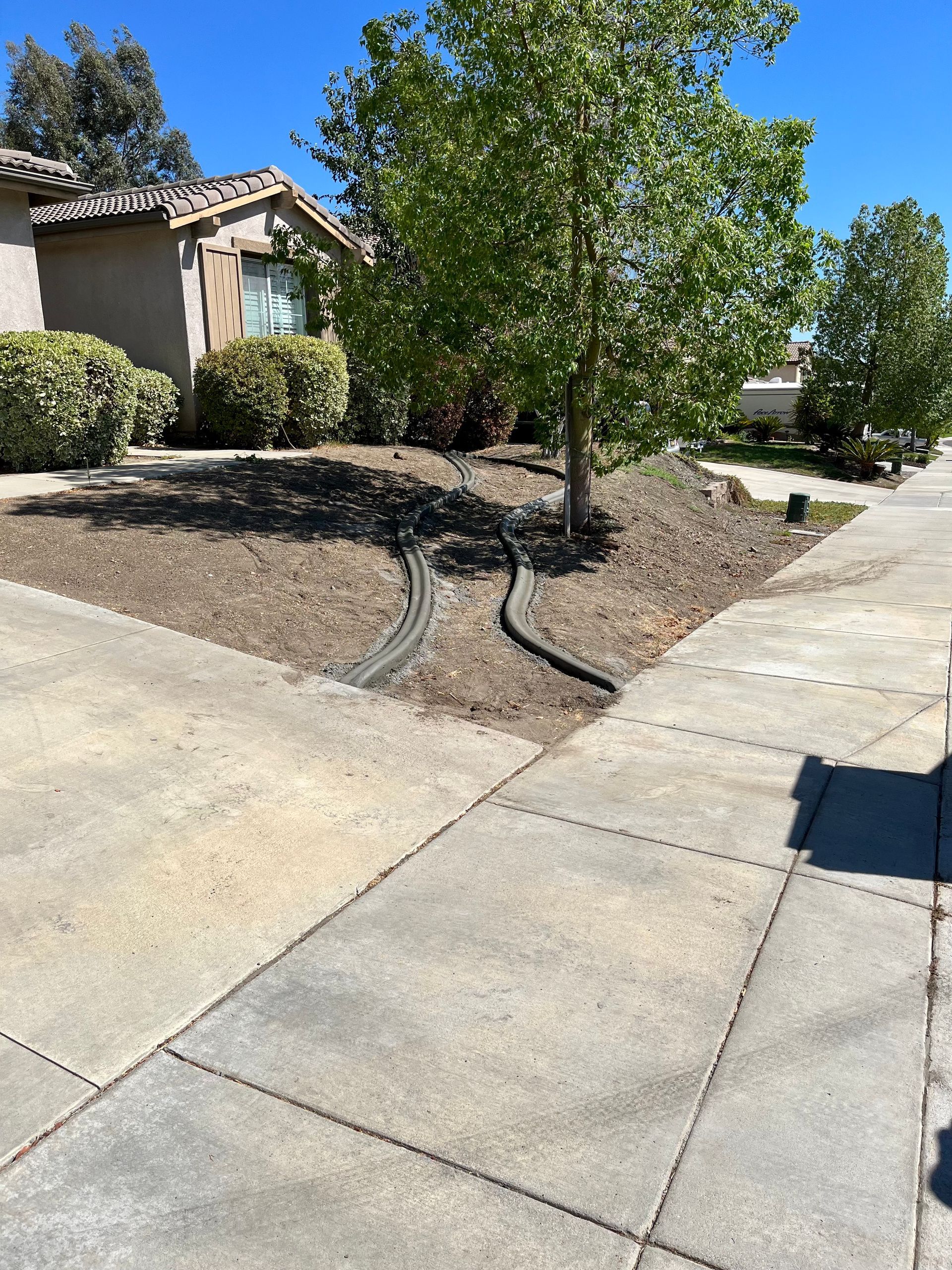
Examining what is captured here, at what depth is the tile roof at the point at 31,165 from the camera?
12.1m

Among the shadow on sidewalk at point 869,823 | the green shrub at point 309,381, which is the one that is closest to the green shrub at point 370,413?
the green shrub at point 309,381

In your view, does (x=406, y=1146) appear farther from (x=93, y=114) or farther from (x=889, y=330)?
(x=93, y=114)

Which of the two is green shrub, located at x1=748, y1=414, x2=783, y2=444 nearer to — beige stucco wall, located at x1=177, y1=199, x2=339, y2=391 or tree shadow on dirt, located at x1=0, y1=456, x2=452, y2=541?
A: beige stucco wall, located at x1=177, y1=199, x2=339, y2=391

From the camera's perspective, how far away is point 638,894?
396 cm

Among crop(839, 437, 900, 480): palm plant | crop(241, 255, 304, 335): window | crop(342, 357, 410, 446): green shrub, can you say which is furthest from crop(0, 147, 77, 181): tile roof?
crop(839, 437, 900, 480): palm plant

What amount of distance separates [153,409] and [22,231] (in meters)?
2.70

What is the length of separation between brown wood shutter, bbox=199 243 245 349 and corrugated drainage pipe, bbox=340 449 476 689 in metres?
5.80

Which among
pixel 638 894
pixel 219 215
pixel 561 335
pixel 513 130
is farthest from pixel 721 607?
pixel 219 215

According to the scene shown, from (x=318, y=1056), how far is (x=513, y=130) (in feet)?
26.7

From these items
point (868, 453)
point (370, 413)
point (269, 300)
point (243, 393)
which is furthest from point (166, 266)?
point (868, 453)

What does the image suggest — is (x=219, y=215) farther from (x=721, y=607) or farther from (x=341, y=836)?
(x=341, y=836)

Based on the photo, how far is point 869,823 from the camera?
15.5ft

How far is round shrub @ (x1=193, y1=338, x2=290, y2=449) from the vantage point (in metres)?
13.6

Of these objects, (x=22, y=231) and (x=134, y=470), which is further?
(x=22, y=231)
